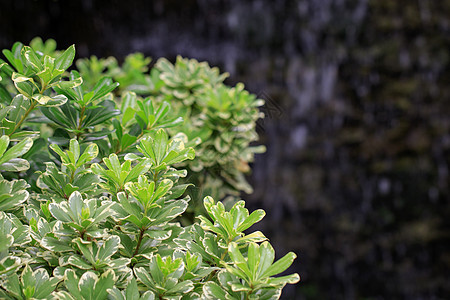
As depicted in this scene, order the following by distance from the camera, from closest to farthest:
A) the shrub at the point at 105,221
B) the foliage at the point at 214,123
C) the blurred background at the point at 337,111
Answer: the shrub at the point at 105,221 → the foliage at the point at 214,123 → the blurred background at the point at 337,111

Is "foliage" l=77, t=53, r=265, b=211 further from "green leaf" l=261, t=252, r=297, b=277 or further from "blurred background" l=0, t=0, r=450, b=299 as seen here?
"blurred background" l=0, t=0, r=450, b=299

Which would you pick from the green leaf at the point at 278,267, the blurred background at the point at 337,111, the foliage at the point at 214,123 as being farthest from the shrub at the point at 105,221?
the blurred background at the point at 337,111

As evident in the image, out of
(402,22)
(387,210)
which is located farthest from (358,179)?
(402,22)

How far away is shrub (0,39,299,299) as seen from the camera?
1.87 feet

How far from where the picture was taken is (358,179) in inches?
138

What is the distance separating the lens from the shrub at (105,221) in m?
0.57

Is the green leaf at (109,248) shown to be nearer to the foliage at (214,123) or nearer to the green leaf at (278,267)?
the green leaf at (278,267)

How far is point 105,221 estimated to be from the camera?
69cm

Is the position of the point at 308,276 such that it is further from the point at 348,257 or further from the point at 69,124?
the point at 69,124

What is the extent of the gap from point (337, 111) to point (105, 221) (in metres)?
3.10

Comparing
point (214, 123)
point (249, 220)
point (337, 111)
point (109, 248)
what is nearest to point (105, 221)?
point (109, 248)

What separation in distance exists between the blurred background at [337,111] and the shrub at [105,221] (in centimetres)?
260

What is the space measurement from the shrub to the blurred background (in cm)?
260

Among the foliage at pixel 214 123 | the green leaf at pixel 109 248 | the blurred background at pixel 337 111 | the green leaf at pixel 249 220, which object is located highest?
the blurred background at pixel 337 111
